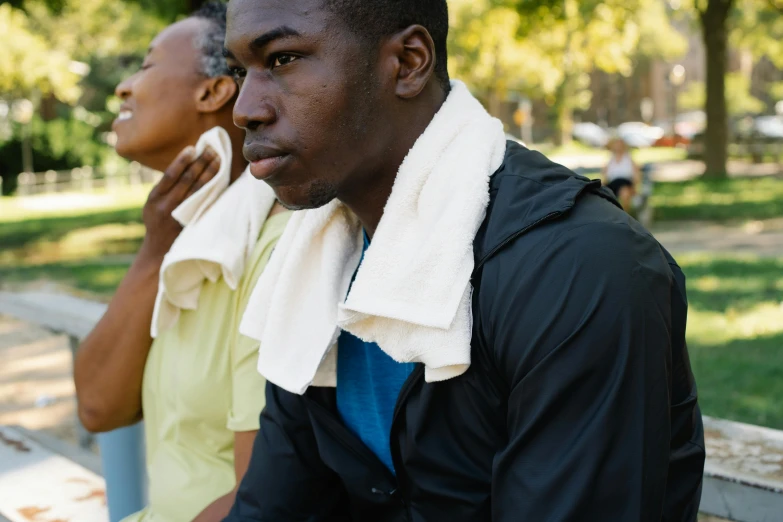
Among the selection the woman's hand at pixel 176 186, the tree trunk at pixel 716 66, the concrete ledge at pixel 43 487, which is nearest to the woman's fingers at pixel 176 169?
the woman's hand at pixel 176 186

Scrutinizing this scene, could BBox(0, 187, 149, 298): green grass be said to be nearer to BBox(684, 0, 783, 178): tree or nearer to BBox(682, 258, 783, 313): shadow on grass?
BBox(682, 258, 783, 313): shadow on grass

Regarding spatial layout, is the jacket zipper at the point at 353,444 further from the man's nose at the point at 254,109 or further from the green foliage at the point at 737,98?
the green foliage at the point at 737,98

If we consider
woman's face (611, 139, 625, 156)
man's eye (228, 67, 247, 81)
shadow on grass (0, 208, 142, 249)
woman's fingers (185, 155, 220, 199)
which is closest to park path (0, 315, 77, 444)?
woman's fingers (185, 155, 220, 199)

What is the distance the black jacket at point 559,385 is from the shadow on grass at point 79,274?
346 inches

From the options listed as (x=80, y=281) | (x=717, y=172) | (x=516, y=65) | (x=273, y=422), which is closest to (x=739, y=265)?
(x=80, y=281)

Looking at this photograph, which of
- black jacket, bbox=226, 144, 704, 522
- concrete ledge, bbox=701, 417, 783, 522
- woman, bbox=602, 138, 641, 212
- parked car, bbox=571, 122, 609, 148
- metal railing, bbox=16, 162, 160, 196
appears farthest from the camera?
parked car, bbox=571, 122, 609, 148

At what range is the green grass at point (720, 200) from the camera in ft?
50.9

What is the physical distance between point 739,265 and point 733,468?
804cm

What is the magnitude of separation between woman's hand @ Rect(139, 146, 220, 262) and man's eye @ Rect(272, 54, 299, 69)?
994 millimetres

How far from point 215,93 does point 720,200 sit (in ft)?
53.4

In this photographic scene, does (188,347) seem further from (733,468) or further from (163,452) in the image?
(733,468)

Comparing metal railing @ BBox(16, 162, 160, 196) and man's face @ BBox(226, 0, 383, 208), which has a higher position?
man's face @ BBox(226, 0, 383, 208)

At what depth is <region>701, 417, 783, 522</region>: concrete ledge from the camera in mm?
2174

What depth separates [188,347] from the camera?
252 cm
